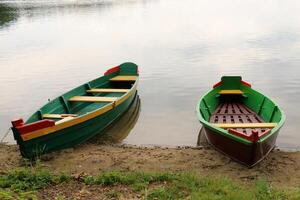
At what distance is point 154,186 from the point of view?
300 inches

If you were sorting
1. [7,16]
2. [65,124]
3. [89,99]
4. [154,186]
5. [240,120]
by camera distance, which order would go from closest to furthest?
[154,186]
[65,124]
[240,120]
[89,99]
[7,16]

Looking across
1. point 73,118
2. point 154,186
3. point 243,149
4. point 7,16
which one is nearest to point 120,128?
point 73,118

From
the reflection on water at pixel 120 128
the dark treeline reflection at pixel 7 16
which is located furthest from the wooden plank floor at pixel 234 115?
the dark treeline reflection at pixel 7 16

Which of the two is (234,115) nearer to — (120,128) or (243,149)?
(243,149)

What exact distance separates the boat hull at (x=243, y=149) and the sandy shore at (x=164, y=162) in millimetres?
159

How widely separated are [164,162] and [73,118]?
2950mm

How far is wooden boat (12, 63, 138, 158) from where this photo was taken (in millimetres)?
9906

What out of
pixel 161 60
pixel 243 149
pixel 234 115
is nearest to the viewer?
pixel 243 149

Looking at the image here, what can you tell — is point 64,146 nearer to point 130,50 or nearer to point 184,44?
point 130,50

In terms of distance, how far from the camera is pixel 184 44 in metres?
28.2

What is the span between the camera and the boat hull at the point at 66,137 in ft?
32.7

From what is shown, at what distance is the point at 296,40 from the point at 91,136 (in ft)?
67.8

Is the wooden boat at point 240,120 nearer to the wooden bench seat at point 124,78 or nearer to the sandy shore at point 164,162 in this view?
the sandy shore at point 164,162

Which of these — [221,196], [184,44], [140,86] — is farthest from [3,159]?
[184,44]
